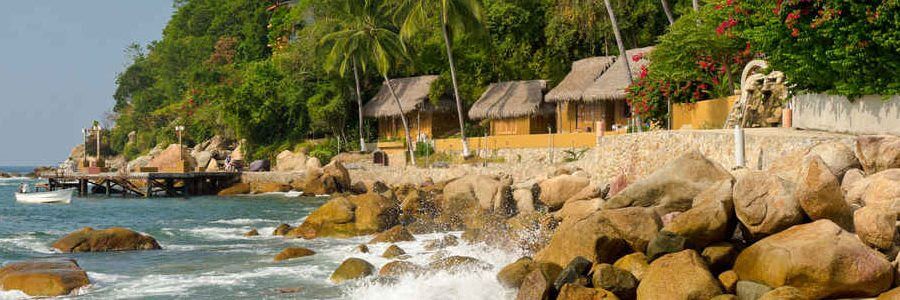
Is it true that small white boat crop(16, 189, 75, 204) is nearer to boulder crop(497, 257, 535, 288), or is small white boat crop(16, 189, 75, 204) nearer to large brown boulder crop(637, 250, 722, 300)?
boulder crop(497, 257, 535, 288)

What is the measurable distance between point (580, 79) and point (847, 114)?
75.7ft

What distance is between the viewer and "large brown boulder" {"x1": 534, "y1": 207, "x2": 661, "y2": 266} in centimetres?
1354

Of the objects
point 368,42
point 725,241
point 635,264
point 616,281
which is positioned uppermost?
point 368,42

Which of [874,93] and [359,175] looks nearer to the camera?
[874,93]

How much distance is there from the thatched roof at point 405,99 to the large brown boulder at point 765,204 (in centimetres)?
3590

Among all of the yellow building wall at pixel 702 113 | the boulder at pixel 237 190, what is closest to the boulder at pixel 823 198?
the yellow building wall at pixel 702 113

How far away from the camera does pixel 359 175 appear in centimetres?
4544

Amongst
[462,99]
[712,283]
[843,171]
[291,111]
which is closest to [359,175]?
[462,99]

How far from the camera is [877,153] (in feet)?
49.6

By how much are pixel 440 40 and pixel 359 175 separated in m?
9.62

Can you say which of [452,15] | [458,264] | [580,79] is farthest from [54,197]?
[458,264]

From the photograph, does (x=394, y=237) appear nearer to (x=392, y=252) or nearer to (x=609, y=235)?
(x=392, y=252)

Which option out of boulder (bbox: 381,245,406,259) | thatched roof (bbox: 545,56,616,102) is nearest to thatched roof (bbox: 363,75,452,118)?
thatched roof (bbox: 545,56,616,102)

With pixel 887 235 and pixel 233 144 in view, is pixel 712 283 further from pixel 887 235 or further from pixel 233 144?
pixel 233 144
